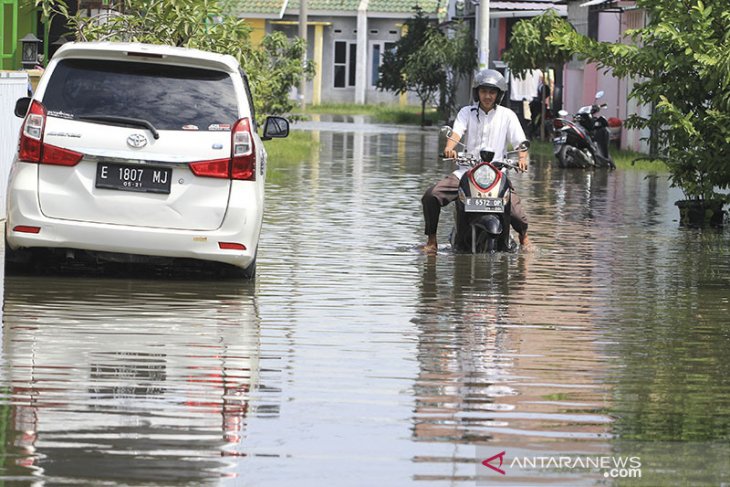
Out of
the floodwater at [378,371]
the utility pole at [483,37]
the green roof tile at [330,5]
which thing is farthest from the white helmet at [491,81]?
the green roof tile at [330,5]

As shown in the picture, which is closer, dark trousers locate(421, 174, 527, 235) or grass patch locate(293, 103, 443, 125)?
dark trousers locate(421, 174, 527, 235)

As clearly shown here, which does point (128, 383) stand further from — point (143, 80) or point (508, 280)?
point (508, 280)

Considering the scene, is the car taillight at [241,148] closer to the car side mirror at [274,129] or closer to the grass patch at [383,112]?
the car side mirror at [274,129]

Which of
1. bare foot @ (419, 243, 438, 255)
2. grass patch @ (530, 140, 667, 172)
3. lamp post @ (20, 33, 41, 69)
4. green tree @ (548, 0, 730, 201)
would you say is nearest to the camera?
bare foot @ (419, 243, 438, 255)

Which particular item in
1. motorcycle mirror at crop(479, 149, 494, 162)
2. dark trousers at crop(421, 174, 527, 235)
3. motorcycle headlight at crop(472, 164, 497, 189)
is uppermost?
motorcycle mirror at crop(479, 149, 494, 162)

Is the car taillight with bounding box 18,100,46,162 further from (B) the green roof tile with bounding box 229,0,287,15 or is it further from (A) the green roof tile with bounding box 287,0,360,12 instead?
(A) the green roof tile with bounding box 287,0,360,12

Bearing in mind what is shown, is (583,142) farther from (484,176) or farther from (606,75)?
(484,176)

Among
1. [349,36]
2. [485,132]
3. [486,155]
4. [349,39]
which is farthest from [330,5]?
[486,155]

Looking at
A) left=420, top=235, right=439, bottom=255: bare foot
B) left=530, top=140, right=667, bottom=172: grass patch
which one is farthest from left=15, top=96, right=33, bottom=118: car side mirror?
left=530, top=140, right=667, bottom=172: grass patch

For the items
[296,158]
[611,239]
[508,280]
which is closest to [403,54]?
[296,158]

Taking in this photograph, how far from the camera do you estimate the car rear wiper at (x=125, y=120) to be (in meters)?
11.5

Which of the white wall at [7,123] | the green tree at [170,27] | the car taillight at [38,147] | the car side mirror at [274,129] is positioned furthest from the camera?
the green tree at [170,27]

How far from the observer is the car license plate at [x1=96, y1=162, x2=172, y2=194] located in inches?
453

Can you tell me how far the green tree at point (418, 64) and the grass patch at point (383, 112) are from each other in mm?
778
